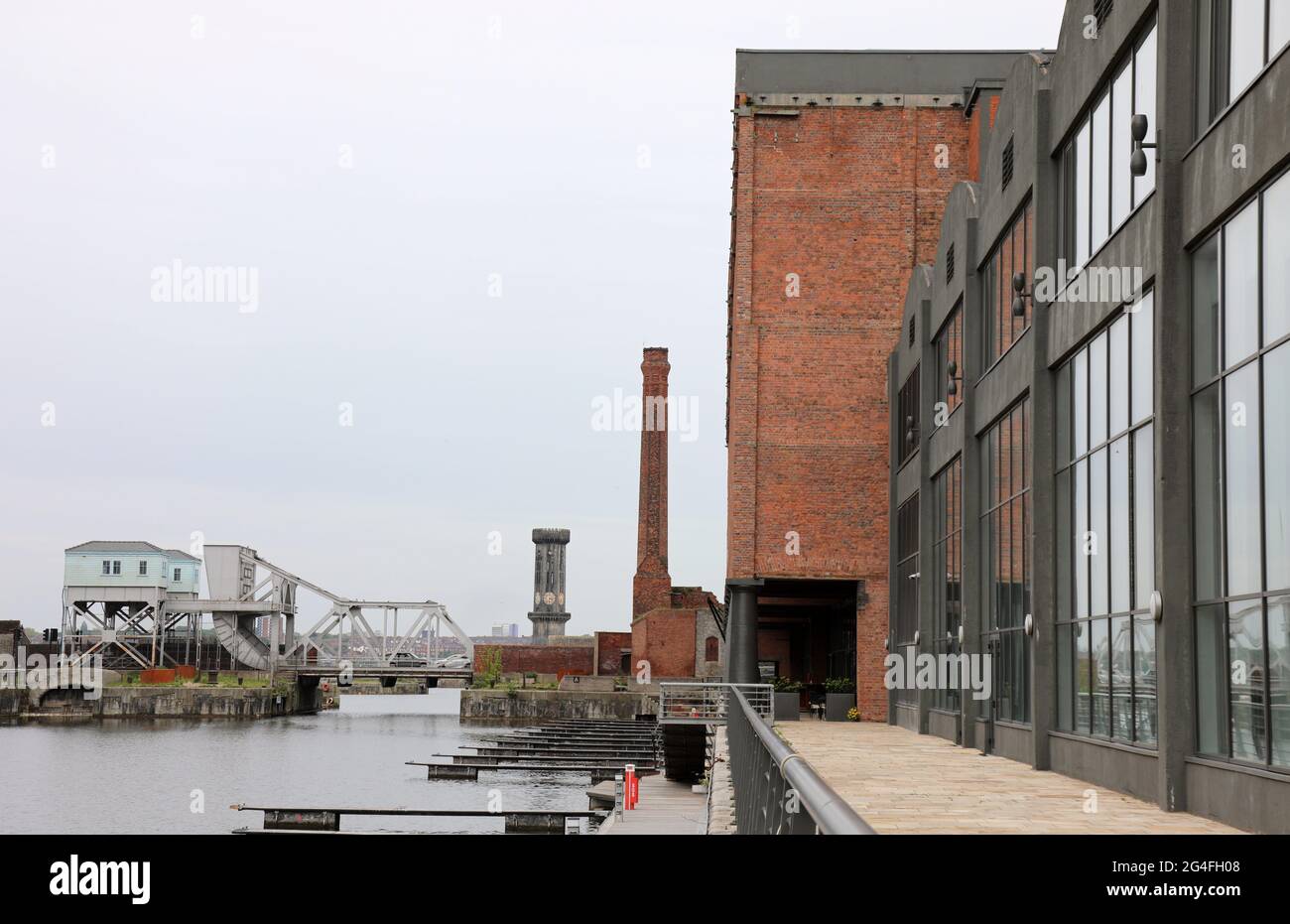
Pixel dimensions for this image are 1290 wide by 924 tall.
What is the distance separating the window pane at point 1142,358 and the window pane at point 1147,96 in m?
1.16

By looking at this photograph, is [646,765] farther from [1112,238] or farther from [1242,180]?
[1242,180]

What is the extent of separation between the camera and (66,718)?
265 feet

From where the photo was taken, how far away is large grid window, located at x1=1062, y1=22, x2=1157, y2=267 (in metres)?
14.5

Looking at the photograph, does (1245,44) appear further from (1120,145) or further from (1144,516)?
(1144,516)

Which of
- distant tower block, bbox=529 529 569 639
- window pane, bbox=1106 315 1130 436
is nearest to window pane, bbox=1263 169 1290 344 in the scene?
window pane, bbox=1106 315 1130 436

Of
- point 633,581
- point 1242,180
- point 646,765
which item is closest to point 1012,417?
point 1242,180

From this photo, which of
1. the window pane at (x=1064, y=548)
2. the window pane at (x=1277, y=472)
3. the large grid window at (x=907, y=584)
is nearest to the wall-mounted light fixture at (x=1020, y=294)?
the window pane at (x=1064, y=548)

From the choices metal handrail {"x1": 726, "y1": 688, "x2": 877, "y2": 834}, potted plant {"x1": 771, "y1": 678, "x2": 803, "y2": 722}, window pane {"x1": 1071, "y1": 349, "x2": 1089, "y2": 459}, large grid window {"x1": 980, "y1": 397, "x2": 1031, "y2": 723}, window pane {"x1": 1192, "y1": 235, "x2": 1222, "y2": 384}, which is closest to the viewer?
metal handrail {"x1": 726, "y1": 688, "x2": 877, "y2": 834}

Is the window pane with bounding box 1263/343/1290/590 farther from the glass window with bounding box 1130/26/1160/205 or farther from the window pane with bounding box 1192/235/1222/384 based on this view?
the glass window with bounding box 1130/26/1160/205

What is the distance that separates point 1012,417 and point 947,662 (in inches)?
276

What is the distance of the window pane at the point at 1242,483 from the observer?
1125 cm

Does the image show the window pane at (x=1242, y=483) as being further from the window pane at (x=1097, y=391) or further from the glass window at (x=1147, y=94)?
the window pane at (x=1097, y=391)

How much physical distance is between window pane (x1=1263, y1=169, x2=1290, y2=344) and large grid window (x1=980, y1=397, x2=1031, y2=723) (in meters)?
8.01
